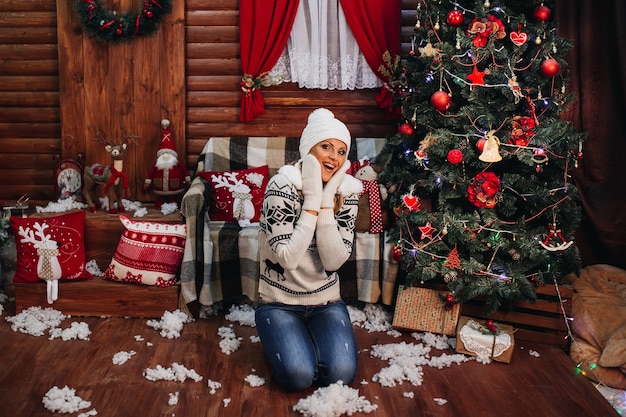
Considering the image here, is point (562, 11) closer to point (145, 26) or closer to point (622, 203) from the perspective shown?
point (622, 203)

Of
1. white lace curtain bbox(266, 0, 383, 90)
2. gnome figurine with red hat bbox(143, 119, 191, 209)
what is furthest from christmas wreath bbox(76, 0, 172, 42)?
white lace curtain bbox(266, 0, 383, 90)

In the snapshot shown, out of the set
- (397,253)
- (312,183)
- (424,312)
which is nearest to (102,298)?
(312,183)

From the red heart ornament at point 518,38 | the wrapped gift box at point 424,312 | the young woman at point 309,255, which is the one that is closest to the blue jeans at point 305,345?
the young woman at point 309,255

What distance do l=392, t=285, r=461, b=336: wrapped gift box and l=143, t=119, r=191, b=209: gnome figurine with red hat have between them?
5.49ft

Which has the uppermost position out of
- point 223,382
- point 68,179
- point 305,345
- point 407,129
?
point 407,129

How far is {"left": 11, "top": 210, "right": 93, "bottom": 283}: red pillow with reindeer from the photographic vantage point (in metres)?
3.35

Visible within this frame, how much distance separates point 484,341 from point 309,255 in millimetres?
999

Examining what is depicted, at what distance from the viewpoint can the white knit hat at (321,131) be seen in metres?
2.54

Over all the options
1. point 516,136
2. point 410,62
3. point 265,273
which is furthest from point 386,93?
point 265,273

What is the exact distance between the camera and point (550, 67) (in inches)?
120

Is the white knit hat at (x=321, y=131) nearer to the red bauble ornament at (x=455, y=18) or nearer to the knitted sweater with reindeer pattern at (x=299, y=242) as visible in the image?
the knitted sweater with reindeer pattern at (x=299, y=242)

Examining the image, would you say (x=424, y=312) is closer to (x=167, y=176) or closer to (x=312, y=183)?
(x=312, y=183)

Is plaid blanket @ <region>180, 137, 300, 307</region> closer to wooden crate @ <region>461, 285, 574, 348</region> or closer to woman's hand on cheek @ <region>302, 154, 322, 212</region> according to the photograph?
woman's hand on cheek @ <region>302, 154, 322, 212</region>

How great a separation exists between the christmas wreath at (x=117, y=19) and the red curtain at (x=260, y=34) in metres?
0.55
